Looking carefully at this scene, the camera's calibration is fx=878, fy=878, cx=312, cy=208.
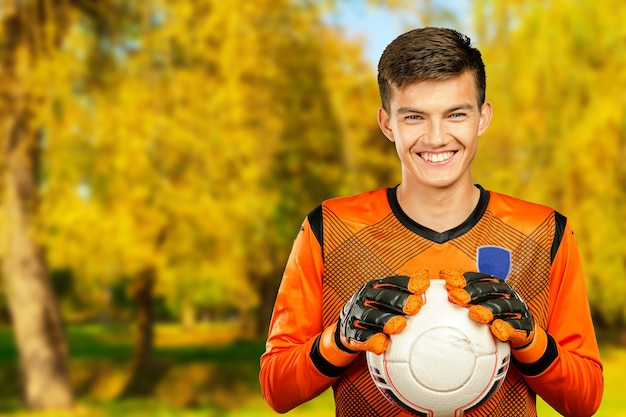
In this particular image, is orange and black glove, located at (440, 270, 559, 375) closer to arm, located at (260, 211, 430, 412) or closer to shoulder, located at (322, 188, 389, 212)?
arm, located at (260, 211, 430, 412)

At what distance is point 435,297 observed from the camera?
62.3 inches

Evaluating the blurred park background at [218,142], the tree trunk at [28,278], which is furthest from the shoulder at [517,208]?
the tree trunk at [28,278]

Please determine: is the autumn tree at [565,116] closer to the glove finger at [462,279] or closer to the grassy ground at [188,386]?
the grassy ground at [188,386]

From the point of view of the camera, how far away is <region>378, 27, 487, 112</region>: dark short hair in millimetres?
1743

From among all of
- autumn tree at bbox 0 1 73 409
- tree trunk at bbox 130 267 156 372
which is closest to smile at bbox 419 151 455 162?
autumn tree at bbox 0 1 73 409

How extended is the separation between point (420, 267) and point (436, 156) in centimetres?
24

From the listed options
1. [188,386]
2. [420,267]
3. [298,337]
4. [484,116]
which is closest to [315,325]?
[298,337]

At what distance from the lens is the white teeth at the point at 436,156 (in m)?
1.76

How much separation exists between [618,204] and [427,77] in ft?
32.1

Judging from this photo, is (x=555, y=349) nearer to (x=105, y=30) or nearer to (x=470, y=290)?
(x=470, y=290)

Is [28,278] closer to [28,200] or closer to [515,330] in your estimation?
[28,200]

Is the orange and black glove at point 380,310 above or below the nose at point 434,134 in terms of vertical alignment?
below

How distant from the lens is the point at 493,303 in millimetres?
1530

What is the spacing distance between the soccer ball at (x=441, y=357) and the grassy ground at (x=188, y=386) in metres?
9.59
